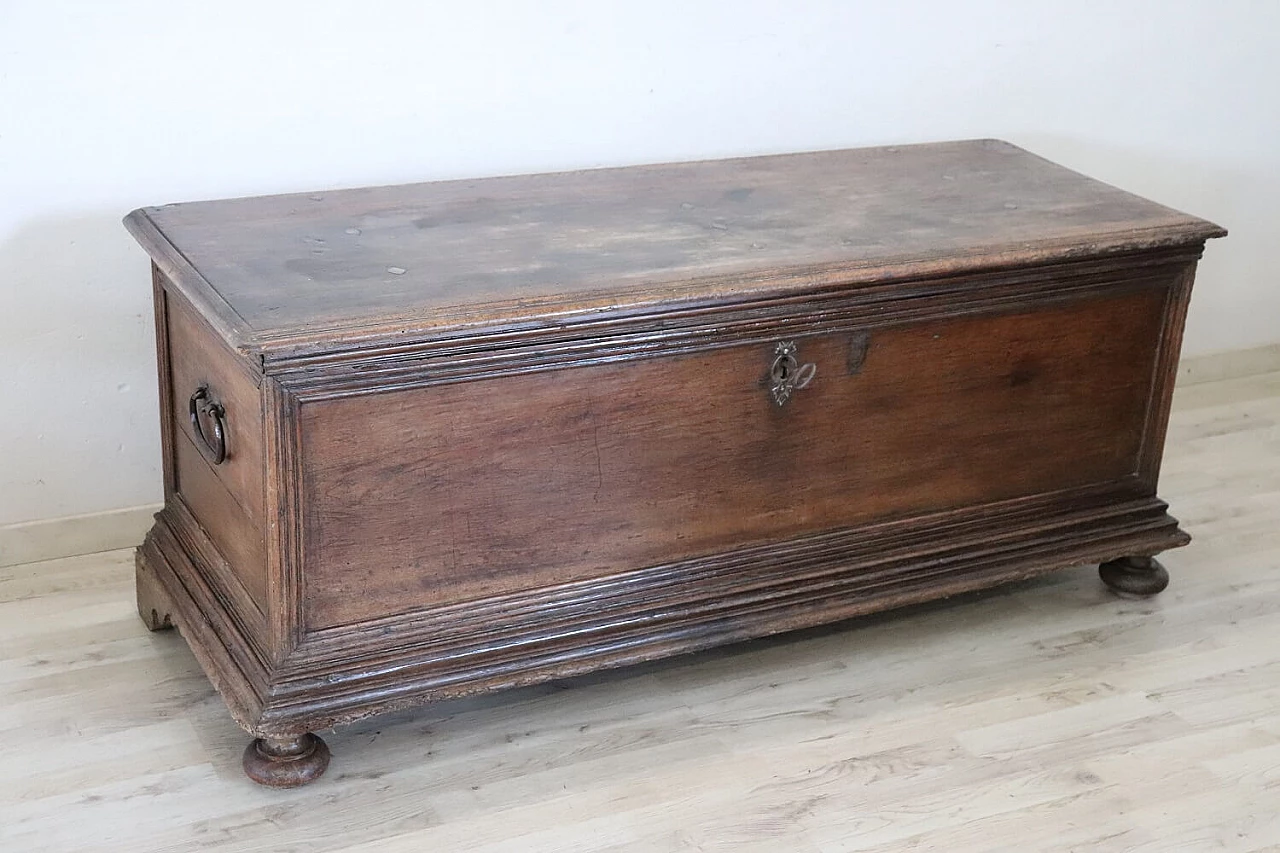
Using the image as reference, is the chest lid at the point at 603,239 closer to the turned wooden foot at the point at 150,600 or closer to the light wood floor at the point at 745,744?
the turned wooden foot at the point at 150,600

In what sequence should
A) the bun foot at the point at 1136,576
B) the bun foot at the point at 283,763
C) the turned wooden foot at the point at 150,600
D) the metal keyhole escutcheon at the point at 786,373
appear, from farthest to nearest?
the bun foot at the point at 1136,576, the turned wooden foot at the point at 150,600, the metal keyhole escutcheon at the point at 786,373, the bun foot at the point at 283,763

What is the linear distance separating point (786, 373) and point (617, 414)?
0.88 feet

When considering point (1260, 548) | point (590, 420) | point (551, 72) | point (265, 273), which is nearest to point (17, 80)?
point (265, 273)

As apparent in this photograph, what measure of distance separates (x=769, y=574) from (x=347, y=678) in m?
0.67

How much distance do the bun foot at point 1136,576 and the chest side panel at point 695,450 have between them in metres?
0.20

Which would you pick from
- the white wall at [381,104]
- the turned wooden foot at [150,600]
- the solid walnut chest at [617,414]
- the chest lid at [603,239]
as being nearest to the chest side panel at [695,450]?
the solid walnut chest at [617,414]

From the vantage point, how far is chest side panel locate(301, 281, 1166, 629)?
212cm

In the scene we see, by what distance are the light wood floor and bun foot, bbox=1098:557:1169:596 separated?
0.10 ft

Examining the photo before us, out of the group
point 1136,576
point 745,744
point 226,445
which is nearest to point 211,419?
point 226,445

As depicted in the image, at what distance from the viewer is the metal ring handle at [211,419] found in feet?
7.18

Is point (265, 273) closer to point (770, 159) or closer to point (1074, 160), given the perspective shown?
point (770, 159)

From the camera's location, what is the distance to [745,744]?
2.33 meters

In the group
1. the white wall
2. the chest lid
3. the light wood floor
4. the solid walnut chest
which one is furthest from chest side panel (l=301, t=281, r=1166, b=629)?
the white wall

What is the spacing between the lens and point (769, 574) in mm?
2422
